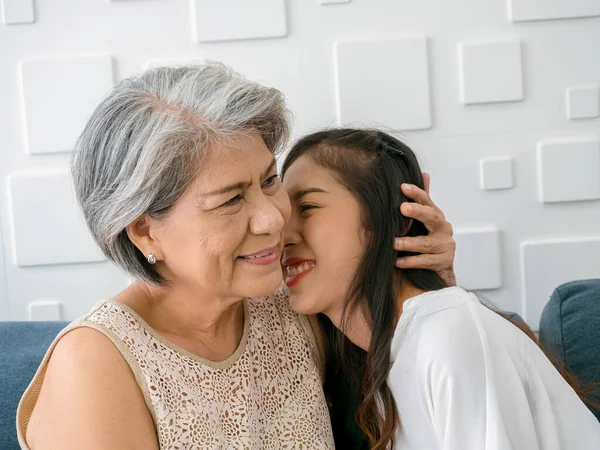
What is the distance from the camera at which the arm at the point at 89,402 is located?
1.31 m

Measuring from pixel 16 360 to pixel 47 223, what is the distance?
46 centimetres

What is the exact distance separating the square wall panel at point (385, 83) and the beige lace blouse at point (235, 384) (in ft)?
1.98

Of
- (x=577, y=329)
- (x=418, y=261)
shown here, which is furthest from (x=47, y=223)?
(x=577, y=329)

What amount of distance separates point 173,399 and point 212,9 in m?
1.07

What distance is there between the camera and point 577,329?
73.5 inches

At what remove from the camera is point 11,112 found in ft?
6.91

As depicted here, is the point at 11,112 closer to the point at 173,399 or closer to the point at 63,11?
the point at 63,11

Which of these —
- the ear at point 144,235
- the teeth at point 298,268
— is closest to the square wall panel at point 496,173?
the teeth at point 298,268

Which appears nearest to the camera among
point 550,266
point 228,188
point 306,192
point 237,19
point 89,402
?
point 89,402

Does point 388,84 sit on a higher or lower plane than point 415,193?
higher

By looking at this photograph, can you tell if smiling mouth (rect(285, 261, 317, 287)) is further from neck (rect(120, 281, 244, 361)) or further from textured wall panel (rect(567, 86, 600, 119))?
textured wall panel (rect(567, 86, 600, 119))

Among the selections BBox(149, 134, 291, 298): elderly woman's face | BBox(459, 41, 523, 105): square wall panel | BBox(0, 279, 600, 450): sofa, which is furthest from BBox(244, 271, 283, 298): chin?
BBox(459, 41, 523, 105): square wall panel

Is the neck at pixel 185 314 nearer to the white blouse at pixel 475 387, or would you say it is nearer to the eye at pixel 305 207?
the eye at pixel 305 207

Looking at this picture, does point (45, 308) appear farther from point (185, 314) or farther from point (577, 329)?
point (577, 329)
